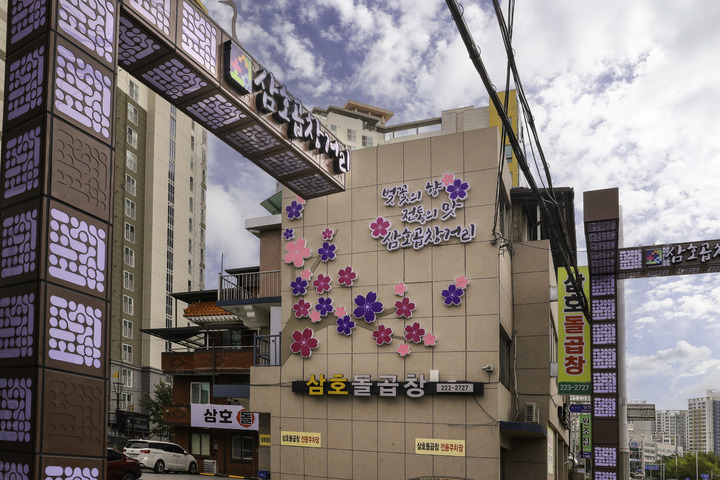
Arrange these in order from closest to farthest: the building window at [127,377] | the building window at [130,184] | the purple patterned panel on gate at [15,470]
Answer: the purple patterned panel on gate at [15,470], the building window at [127,377], the building window at [130,184]

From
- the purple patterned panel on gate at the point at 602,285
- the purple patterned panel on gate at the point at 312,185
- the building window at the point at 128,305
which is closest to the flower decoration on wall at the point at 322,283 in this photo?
the purple patterned panel on gate at the point at 312,185

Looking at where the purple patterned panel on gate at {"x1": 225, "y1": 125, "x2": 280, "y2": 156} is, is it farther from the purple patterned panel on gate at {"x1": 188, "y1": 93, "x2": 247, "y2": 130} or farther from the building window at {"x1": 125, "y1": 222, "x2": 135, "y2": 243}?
the building window at {"x1": 125, "y1": 222, "x2": 135, "y2": 243}

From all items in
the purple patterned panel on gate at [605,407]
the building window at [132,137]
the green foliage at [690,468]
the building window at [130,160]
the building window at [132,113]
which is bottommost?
the green foliage at [690,468]

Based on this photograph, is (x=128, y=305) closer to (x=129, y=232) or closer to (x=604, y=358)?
(x=129, y=232)

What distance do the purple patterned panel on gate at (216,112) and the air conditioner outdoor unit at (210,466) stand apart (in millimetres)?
24438

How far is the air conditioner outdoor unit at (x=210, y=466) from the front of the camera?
37.3 meters

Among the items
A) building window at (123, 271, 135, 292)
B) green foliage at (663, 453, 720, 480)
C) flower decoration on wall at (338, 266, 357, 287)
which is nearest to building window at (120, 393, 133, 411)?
building window at (123, 271, 135, 292)

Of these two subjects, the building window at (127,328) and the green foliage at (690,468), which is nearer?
the building window at (127,328)

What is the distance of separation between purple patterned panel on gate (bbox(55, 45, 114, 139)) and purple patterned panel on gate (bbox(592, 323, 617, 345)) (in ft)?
48.1

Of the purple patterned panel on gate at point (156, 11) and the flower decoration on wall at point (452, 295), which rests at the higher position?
the purple patterned panel on gate at point (156, 11)

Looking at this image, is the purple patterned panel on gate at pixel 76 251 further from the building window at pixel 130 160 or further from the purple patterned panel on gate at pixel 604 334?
the building window at pixel 130 160

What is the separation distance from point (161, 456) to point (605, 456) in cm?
2244

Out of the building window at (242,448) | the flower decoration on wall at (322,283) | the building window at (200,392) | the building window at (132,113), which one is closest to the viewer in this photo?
the flower decoration on wall at (322,283)

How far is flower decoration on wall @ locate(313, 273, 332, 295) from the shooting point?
24641 millimetres
